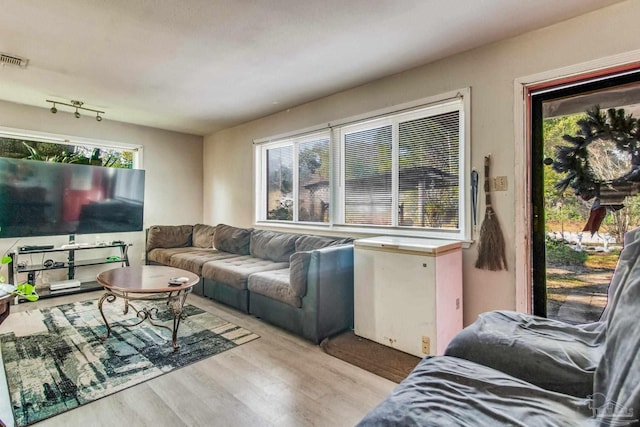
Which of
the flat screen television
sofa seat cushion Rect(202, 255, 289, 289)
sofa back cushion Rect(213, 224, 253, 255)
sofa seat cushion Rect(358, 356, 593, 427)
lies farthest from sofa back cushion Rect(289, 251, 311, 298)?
the flat screen television

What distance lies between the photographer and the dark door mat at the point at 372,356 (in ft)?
7.28

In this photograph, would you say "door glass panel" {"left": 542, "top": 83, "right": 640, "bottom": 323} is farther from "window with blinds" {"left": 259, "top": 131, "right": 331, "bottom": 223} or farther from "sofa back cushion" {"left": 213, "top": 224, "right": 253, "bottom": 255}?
"sofa back cushion" {"left": 213, "top": 224, "right": 253, "bottom": 255}

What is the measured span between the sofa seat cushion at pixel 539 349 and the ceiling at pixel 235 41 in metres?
1.95

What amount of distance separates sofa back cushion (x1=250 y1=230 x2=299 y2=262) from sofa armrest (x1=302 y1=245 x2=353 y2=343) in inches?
42.1

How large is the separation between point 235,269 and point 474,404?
113 inches

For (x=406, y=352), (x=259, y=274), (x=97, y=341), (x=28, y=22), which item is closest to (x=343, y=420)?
(x=406, y=352)

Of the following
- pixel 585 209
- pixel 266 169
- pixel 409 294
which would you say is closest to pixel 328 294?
pixel 409 294

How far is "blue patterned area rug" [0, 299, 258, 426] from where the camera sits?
192 cm

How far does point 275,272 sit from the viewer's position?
10.9 feet

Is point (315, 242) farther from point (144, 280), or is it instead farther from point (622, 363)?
point (622, 363)

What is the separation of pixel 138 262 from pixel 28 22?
3.69 meters

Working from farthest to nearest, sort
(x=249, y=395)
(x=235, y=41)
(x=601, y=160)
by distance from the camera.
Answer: (x=235, y=41) < (x=601, y=160) < (x=249, y=395)

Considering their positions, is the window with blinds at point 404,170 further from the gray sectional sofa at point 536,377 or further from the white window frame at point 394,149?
the gray sectional sofa at point 536,377

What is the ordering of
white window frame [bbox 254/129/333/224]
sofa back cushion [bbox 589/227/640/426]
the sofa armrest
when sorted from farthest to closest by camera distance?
white window frame [bbox 254/129/333/224] → the sofa armrest → sofa back cushion [bbox 589/227/640/426]
